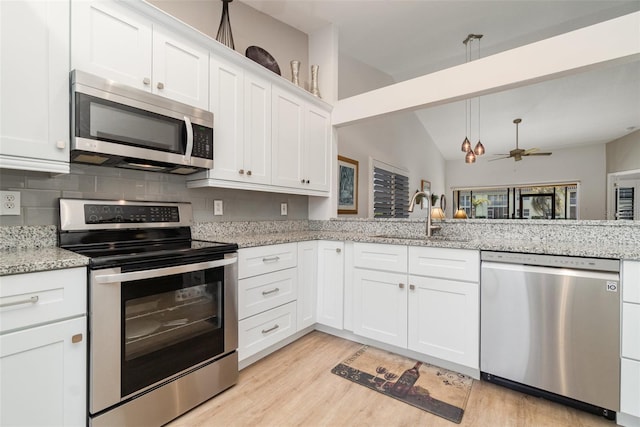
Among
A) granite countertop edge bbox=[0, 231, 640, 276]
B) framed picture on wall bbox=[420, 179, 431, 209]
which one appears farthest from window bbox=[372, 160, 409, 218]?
granite countertop edge bbox=[0, 231, 640, 276]

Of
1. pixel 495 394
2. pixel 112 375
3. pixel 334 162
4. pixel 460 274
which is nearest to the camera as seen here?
pixel 112 375

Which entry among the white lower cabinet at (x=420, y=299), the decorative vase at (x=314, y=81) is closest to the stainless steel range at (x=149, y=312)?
the white lower cabinet at (x=420, y=299)

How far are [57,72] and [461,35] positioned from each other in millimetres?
3738

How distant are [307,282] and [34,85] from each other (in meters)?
1.98

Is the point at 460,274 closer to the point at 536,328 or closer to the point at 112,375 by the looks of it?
the point at 536,328

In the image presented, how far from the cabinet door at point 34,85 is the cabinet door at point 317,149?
1.69m

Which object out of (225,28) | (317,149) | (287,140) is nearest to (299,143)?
(287,140)

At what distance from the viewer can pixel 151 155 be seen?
5.17 ft

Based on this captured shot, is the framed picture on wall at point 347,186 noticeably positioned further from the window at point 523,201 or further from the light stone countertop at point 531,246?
the window at point 523,201

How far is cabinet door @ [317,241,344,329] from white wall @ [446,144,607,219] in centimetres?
728

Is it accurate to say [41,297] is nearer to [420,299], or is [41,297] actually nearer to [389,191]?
[420,299]

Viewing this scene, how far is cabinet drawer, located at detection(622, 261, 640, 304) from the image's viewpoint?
55.7 inches

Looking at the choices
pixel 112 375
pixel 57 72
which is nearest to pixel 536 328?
pixel 112 375

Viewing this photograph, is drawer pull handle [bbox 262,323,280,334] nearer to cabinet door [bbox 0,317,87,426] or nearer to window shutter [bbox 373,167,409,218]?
cabinet door [bbox 0,317,87,426]
